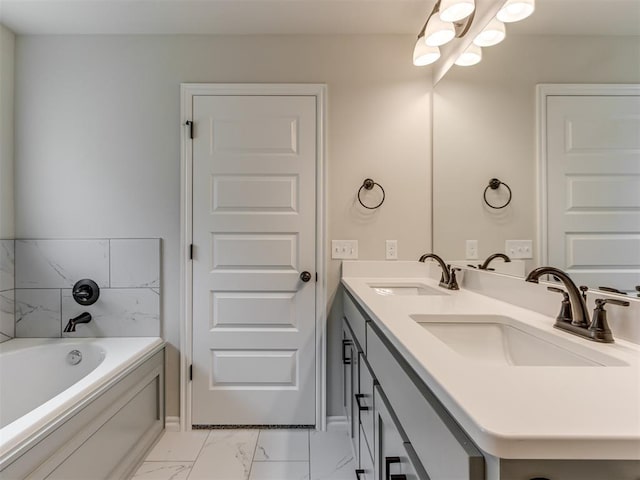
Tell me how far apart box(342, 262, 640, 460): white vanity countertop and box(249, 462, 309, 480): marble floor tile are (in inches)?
47.5

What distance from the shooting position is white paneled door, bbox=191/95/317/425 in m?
2.06

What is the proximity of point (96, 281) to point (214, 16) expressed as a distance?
5.73 feet

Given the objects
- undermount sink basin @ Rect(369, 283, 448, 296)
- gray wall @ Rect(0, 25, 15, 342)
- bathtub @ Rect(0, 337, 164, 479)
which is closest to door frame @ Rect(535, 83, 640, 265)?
undermount sink basin @ Rect(369, 283, 448, 296)

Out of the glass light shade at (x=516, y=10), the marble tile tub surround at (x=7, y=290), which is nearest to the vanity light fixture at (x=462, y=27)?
the glass light shade at (x=516, y=10)

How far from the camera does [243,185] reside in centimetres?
206

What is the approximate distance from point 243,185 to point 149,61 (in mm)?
985

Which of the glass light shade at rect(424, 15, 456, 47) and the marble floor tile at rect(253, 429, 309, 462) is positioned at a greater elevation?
the glass light shade at rect(424, 15, 456, 47)

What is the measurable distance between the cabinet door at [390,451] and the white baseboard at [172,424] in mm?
1474

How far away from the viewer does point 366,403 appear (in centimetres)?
134

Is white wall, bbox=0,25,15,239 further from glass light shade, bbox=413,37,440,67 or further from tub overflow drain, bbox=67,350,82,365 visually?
glass light shade, bbox=413,37,440,67

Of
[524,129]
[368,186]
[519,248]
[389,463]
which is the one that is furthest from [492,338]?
[368,186]

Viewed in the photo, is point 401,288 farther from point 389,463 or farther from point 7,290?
point 7,290

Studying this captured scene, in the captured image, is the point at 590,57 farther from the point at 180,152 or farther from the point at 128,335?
the point at 128,335

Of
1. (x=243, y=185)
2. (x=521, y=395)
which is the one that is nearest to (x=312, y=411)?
(x=243, y=185)
